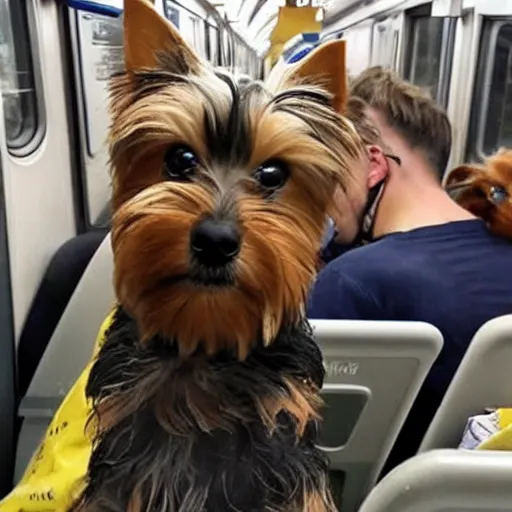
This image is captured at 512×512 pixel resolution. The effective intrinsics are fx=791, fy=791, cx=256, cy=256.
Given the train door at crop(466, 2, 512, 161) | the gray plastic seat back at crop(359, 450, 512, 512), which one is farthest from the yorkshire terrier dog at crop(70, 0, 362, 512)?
the train door at crop(466, 2, 512, 161)

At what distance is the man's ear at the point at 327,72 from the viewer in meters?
1.03

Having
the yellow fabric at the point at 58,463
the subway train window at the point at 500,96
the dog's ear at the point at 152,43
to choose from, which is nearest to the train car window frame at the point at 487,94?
the subway train window at the point at 500,96

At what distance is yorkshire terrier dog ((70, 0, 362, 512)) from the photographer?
91 centimetres

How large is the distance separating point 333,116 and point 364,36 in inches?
270

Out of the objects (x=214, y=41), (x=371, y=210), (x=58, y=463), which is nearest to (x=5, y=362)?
(x=58, y=463)

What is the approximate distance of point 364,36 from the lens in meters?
7.54

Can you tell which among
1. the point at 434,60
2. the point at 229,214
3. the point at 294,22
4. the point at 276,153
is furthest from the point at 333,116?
the point at 294,22

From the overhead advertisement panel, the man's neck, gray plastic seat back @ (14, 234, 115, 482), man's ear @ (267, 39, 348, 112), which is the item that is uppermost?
the overhead advertisement panel

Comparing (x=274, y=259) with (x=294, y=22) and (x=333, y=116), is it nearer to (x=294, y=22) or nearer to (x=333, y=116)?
(x=333, y=116)

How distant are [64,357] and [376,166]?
1.02 meters

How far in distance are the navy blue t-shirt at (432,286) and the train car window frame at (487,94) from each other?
205 centimetres

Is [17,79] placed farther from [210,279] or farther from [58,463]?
[210,279]

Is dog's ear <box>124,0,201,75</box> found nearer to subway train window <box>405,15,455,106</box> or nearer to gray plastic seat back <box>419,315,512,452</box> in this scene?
gray plastic seat back <box>419,315,512,452</box>

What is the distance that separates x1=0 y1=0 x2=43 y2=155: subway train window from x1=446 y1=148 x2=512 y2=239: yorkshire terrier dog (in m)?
1.36
